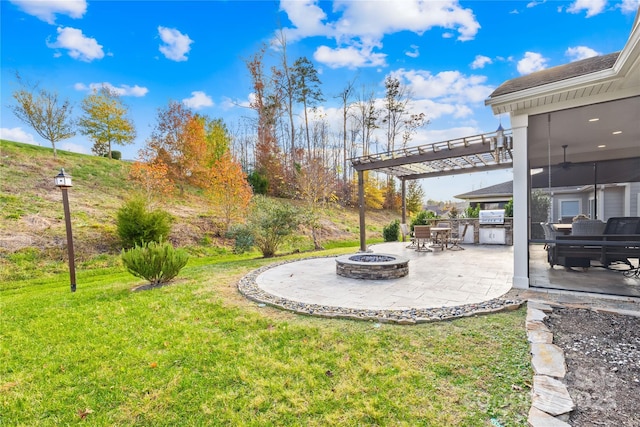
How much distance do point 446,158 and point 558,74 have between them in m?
4.36

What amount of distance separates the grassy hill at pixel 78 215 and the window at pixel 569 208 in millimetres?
8291

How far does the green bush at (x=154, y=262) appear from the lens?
18.7ft

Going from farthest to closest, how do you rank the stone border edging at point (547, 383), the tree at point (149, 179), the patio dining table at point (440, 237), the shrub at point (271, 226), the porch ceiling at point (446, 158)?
the tree at point (149, 179) → the patio dining table at point (440, 237) → the shrub at point (271, 226) → the porch ceiling at point (446, 158) → the stone border edging at point (547, 383)

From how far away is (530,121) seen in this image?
5.02 meters

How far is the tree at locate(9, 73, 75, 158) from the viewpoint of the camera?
1335 centimetres

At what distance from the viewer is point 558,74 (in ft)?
14.5

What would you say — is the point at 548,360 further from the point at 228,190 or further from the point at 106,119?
the point at 106,119

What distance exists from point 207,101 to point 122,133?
5.85 m

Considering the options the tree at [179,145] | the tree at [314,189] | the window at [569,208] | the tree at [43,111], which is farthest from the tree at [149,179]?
the window at [569,208]

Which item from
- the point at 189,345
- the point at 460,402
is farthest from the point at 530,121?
the point at 189,345

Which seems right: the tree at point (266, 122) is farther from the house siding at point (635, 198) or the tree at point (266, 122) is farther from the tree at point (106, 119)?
the house siding at point (635, 198)

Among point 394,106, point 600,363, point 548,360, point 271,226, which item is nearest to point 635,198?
point 600,363

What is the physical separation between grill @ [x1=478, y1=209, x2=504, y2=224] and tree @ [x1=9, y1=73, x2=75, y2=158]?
20.3 meters

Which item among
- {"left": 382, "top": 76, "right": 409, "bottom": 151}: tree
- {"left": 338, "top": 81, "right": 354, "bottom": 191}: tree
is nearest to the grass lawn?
{"left": 338, "top": 81, "right": 354, "bottom": 191}: tree
